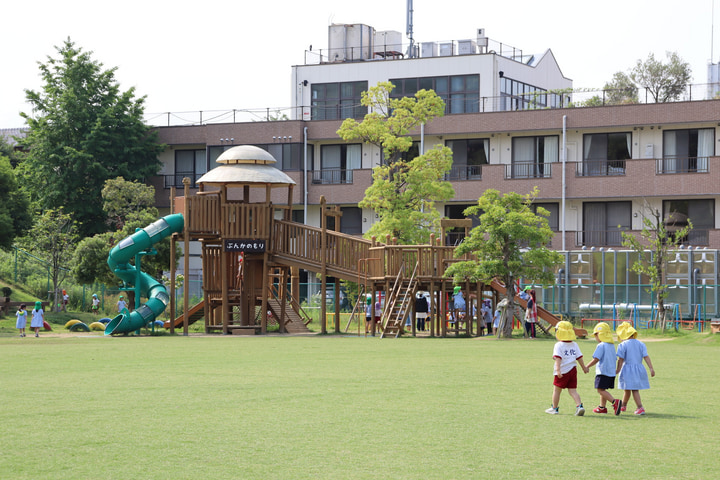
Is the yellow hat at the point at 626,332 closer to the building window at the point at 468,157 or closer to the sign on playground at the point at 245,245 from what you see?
the sign on playground at the point at 245,245

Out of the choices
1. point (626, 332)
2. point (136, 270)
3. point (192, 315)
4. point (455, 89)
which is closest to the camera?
point (626, 332)

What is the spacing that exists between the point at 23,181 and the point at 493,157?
25431 millimetres

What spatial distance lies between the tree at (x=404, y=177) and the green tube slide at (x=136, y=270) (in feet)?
28.1

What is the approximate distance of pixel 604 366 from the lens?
12820mm

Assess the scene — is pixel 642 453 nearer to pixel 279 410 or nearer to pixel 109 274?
pixel 279 410

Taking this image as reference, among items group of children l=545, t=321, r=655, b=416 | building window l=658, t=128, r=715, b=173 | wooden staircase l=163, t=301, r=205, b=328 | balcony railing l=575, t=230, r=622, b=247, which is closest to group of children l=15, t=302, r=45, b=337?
wooden staircase l=163, t=301, r=205, b=328

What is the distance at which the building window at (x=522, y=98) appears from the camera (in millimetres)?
55125

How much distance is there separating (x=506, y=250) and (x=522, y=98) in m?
26.2

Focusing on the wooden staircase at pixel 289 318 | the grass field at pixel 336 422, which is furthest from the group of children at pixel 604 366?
the wooden staircase at pixel 289 318

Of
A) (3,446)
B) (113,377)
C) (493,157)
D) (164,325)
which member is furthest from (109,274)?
(3,446)

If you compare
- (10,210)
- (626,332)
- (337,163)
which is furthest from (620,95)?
(626,332)

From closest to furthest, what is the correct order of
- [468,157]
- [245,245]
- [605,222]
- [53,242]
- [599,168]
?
[245,245]
[53,242]
[599,168]
[605,222]
[468,157]

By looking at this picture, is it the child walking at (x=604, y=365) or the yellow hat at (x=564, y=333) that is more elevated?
the yellow hat at (x=564, y=333)

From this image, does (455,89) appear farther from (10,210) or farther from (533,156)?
(10,210)
